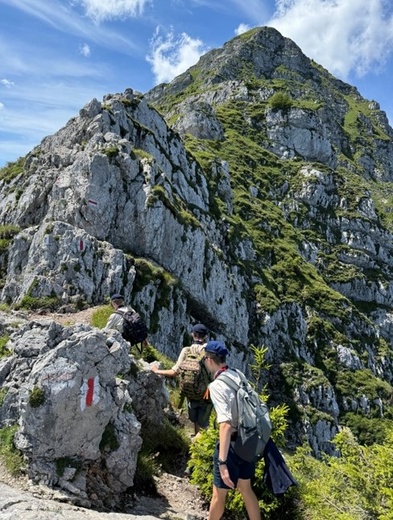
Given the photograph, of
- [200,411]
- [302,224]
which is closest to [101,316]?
[200,411]

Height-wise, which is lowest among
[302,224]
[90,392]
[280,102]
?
[90,392]

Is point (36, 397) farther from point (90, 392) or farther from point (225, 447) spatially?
point (225, 447)

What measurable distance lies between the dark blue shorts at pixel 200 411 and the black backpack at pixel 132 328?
376 centimetres

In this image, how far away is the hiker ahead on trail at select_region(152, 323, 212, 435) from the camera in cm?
964

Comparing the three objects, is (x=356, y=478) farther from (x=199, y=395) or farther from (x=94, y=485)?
(x=94, y=485)

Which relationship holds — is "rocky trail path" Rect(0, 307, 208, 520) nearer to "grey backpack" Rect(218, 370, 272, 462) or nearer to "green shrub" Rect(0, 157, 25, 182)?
"grey backpack" Rect(218, 370, 272, 462)

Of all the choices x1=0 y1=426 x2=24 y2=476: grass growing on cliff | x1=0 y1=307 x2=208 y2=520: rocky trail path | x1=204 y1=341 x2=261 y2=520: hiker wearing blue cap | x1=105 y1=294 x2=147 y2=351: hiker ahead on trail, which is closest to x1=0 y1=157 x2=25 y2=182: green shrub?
x1=105 y1=294 x2=147 y2=351: hiker ahead on trail

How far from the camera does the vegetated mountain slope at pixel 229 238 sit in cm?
3556

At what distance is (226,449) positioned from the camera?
596 centimetres

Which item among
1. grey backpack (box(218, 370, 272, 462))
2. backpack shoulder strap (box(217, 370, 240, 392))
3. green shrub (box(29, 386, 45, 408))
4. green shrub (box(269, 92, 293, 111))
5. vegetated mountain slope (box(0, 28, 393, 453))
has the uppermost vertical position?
green shrub (box(269, 92, 293, 111))

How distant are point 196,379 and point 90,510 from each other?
3484 mm

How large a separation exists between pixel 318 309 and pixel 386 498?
80687 mm

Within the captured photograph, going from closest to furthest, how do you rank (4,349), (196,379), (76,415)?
1. (76,415)
2. (196,379)
3. (4,349)

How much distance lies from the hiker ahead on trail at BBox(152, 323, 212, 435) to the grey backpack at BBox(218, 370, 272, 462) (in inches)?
119
